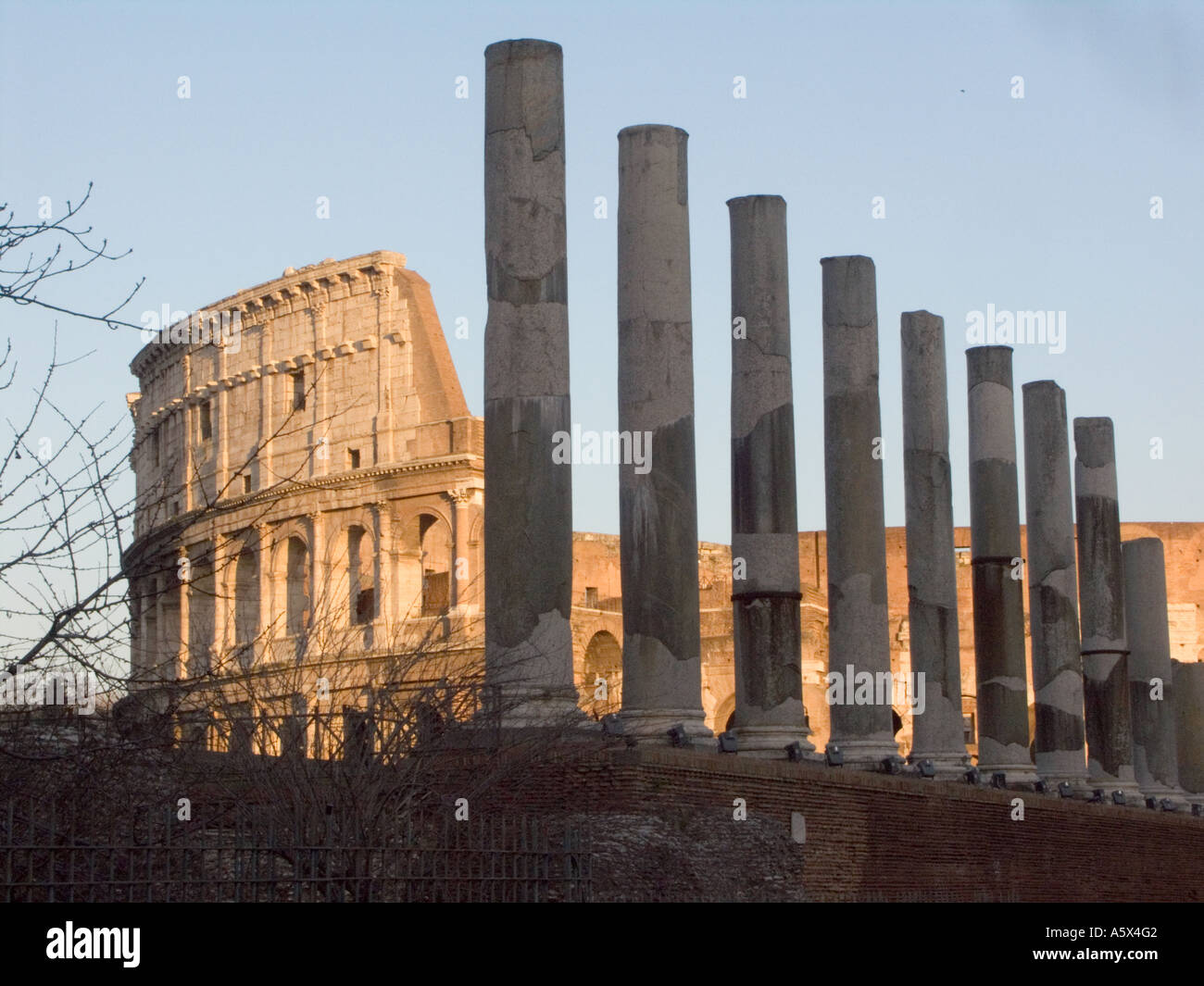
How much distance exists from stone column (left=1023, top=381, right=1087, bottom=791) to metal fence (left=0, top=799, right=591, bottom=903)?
47.4 feet

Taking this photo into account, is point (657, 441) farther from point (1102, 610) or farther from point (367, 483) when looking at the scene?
point (367, 483)

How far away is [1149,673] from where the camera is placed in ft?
93.0

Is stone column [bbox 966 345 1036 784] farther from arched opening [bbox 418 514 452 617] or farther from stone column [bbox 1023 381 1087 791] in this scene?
arched opening [bbox 418 514 452 617]

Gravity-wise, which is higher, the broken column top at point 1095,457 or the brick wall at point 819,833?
the broken column top at point 1095,457

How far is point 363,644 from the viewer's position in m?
44.8

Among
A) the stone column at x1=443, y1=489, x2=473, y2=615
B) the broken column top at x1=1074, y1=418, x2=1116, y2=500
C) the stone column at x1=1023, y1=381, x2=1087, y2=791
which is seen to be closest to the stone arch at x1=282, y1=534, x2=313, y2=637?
the stone column at x1=443, y1=489, x2=473, y2=615

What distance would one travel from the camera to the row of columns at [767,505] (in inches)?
562

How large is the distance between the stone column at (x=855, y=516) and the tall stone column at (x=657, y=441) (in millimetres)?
3605

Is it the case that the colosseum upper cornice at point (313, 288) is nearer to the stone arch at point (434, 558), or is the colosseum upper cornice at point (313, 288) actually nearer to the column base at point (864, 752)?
the stone arch at point (434, 558)

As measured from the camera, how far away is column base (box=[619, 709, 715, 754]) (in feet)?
50.3

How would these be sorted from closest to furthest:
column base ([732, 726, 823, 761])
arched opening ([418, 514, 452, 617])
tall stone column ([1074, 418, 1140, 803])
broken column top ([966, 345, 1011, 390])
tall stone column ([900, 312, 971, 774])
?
column base ([732, 726, 823, 761]) → tall stone column ([900, 312, 971, 774]) → broken column top ([966, 345, 1011, 390]) → tall stone column ([1074, 418, 1140, 803]) → arched opening ([418, 514, 452, 617])

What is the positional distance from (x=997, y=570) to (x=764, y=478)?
6.97 meters

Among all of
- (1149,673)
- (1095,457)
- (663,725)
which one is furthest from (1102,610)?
(663,725)

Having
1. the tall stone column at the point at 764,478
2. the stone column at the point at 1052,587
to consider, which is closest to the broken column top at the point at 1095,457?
the stone column at the point at 1052,587
